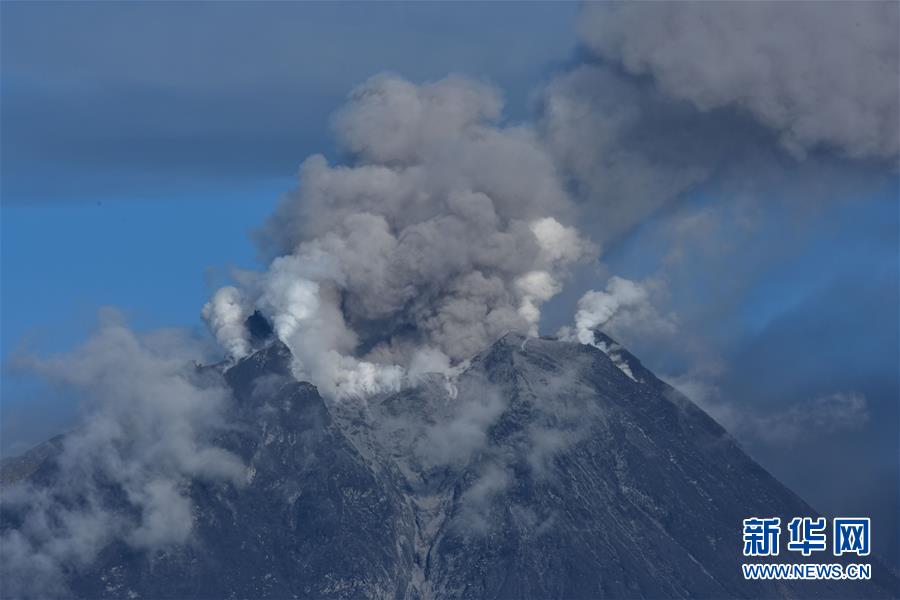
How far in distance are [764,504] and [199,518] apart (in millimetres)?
41941

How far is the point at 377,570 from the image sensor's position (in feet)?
531

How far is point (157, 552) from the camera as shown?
16138 centimetres

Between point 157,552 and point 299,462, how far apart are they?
42.9 ft

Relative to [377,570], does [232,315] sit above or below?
above

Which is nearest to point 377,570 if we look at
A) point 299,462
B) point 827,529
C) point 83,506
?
point 299,462

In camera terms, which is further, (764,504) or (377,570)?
(764,504)

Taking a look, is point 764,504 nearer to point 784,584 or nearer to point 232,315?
point 784,584

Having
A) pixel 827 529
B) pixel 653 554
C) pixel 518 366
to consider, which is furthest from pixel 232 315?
pixel 827 529

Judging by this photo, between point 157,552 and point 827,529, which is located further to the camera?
point 827,529

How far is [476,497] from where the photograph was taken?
166875 mm

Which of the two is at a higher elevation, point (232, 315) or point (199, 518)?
point (232, 315)

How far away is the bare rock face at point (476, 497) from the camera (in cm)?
16012

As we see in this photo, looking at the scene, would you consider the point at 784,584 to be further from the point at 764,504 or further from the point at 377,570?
the point at 377,570

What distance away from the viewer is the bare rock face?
160125mm
